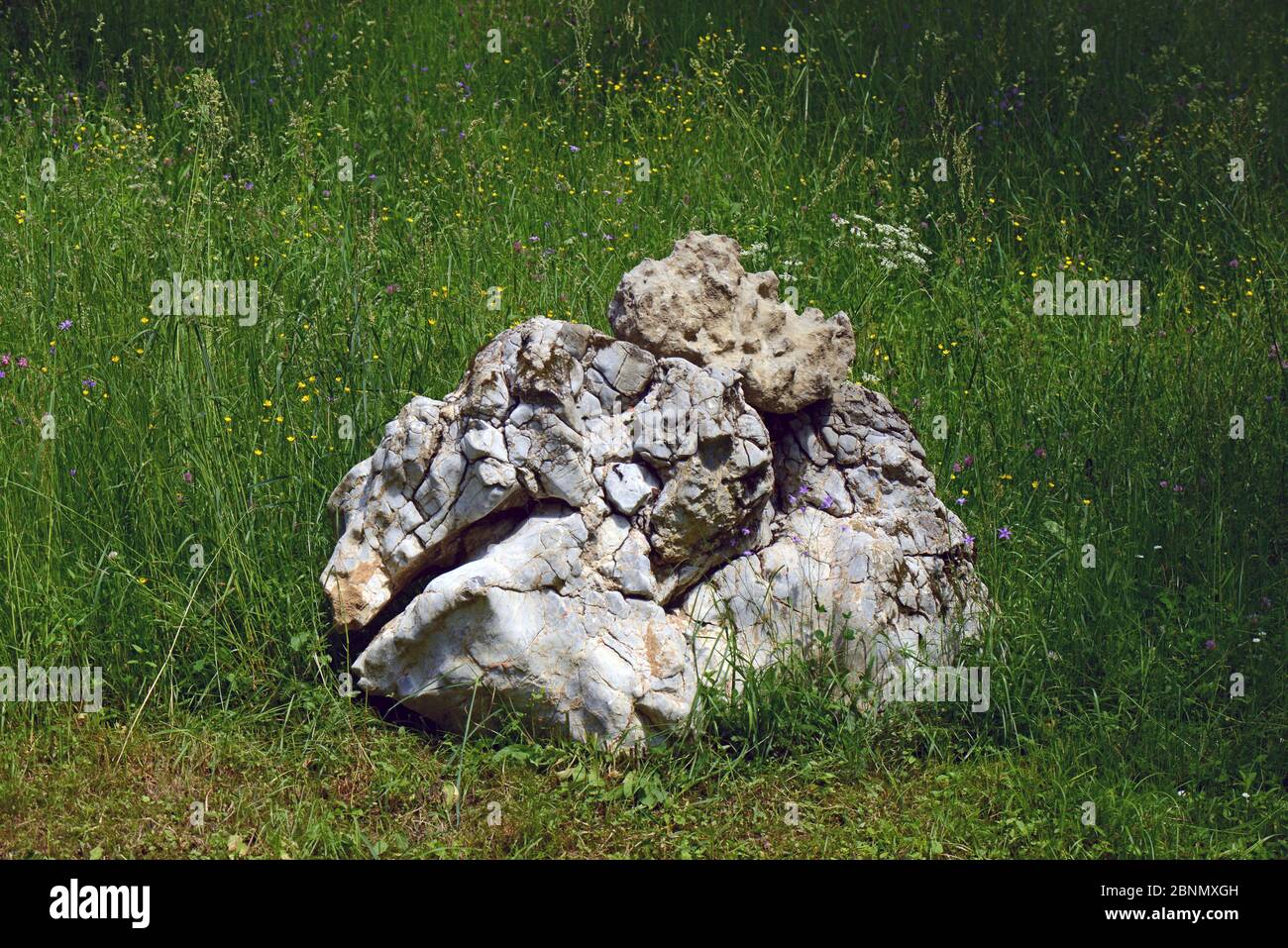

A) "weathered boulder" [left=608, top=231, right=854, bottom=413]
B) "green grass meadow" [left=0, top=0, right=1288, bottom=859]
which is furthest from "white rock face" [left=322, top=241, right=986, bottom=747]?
"green grass meadow" [left=0, top=0, right=1288, bottom=859]

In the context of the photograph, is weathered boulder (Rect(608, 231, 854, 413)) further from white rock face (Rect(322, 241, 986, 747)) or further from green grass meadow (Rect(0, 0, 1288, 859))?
green grass meadow (Rect(0, 0, 1288, 859))

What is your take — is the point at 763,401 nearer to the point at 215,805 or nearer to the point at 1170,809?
the point at 1170,809

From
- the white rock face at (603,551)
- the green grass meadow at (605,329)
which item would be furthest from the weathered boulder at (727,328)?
the green grass meadow at (605,329)

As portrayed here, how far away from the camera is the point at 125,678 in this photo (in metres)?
4.54

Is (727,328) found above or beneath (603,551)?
above

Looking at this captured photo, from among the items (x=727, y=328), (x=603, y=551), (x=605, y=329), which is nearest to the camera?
(x=603, y=551)

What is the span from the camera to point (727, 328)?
4.81 metres

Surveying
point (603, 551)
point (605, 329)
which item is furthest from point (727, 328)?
point (605, 329)

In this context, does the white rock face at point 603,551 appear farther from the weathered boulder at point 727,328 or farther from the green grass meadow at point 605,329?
the green grass meadow at point 605,329

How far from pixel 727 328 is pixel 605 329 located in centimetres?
127

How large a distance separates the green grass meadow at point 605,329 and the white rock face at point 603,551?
188 mm

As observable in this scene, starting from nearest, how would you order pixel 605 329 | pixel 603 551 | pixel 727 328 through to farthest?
pixel 603 551, pixel 727 328, pixel 605 329

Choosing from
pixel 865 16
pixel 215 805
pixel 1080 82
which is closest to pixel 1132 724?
pixel 215 805

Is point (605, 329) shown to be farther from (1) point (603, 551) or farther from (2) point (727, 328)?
(1) point (603, 551)
